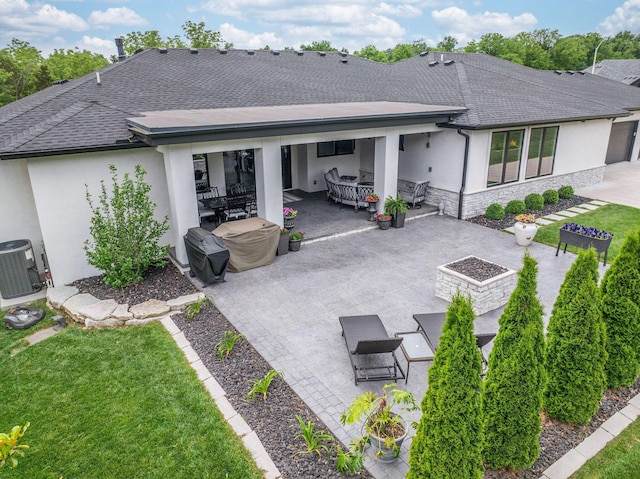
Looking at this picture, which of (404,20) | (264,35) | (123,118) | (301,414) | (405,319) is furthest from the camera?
(404,20)

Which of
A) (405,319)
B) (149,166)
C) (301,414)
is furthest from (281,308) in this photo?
(149,166)

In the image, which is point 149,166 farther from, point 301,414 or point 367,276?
point 301,414

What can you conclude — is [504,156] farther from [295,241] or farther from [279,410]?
[279,410]

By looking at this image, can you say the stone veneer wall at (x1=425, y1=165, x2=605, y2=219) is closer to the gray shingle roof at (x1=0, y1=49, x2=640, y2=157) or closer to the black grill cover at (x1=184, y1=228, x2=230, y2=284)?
the gray shingle roof at (x1=0, y1=49, x2=640, y2=157)

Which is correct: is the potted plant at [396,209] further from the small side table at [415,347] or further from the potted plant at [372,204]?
the small side table at [415,347]

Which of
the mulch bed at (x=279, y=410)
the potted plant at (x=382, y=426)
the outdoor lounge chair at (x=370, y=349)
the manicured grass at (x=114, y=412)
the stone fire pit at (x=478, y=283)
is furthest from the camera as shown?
the stone fire pit at (x=478, y=283)

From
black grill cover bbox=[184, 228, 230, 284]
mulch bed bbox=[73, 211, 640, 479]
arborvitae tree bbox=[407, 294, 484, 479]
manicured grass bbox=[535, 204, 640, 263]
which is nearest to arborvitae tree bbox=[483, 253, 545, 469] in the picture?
mulch bed bbox=[73, 211, 640, 479]

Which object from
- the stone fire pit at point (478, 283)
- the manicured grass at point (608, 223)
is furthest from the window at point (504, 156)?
the stone fire pit at point (478, 283)
